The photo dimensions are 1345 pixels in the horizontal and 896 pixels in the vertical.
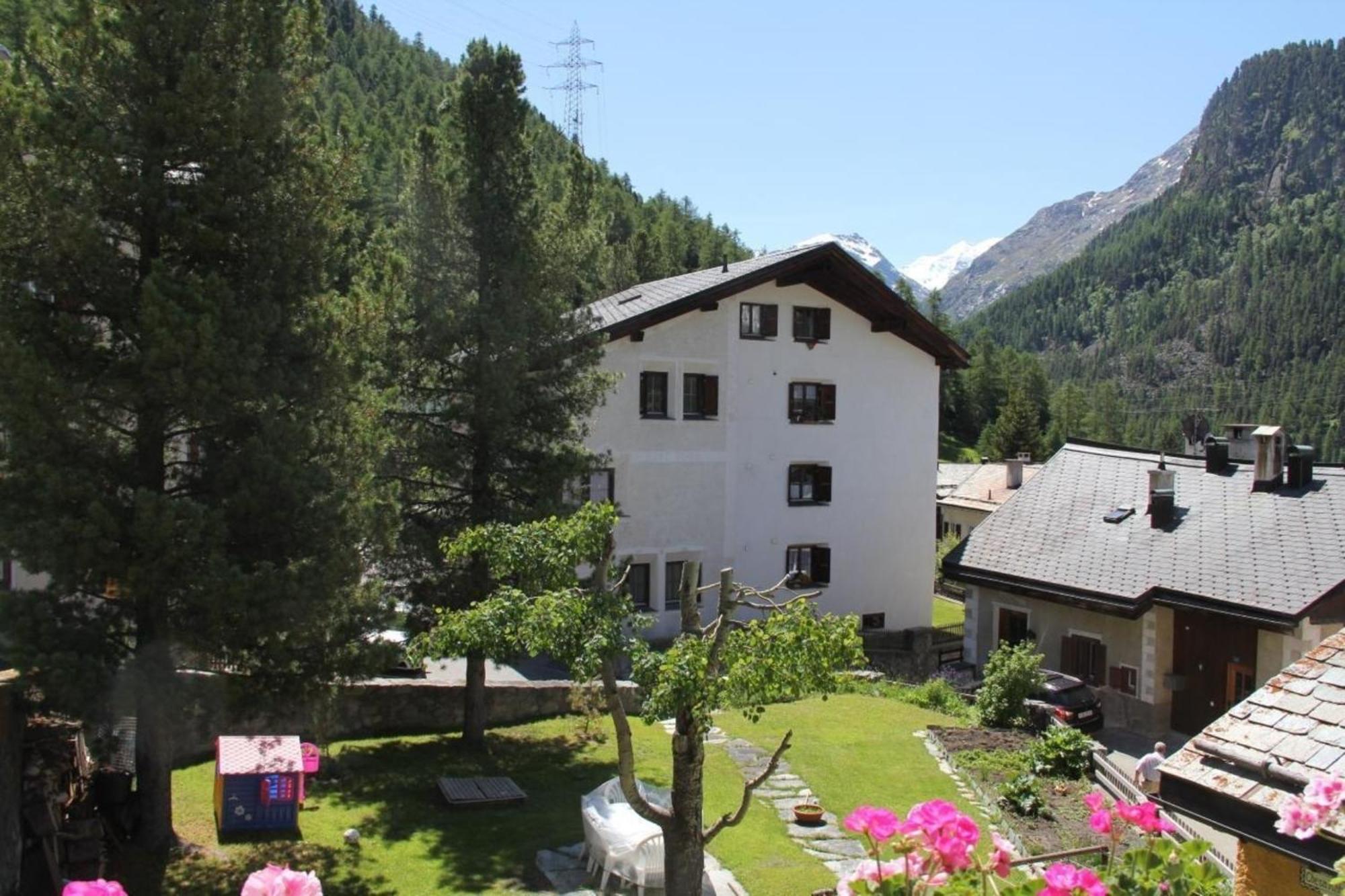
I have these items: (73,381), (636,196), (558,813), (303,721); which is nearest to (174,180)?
(73,381)

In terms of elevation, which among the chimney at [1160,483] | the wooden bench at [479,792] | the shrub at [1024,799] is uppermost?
the chimney at [1160,483]

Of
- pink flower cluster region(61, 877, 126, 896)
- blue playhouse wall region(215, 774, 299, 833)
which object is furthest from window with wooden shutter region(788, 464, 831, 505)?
pink flower cluster region(61, 877, 126, 896)

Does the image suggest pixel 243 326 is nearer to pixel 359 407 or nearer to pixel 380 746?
pixel 359 407

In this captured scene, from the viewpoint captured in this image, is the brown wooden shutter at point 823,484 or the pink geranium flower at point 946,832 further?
the brown wooden shutter at point 823,484

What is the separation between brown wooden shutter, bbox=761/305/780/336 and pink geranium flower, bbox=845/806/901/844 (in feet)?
95.5

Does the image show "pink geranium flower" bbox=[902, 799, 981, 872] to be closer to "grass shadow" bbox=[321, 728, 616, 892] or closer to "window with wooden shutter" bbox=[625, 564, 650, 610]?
"grass shadow" bbox=[321, 728, 616, 892]

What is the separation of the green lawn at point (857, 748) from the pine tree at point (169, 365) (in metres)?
7.86

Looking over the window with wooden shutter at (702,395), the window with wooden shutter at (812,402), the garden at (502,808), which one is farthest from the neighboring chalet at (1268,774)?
the window with wooden shutter at (812,402)

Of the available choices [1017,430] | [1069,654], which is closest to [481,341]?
[1069,654]

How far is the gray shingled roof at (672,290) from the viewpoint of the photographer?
101 ft

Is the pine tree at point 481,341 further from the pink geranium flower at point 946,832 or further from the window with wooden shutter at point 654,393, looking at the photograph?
the pink geranium flower at point 946,832

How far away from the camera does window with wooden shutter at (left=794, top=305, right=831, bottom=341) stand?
111 feet

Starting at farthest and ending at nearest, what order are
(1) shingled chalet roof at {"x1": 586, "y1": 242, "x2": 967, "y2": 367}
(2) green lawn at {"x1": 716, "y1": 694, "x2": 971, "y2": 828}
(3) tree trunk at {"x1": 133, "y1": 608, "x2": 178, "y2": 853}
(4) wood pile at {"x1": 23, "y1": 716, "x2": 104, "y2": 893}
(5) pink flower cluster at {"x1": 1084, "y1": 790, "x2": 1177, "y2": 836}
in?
1. (1) shingled chalet roof at {"x1": 586, "y1": 242, "x2": 967, "y2": 367}
2. (2) green lawn at {"x1": 716, "y1": 694, "x2": 971, "y2": 828}
3. (3) tree trunk at {"x1": 133, "y1": 608, "x2": 178, "y2": 853}
4. (4) wood pile at {"x1": 23, "y1": 716, "x2": 104, "y2": 893}
5. (5) pink flower cluster at {"x1": 1084, "y1": 790, "x2": 1177, "y2": 836}

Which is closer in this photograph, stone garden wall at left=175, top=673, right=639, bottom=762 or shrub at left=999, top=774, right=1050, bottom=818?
shrub at left=999, top=774, right=1050, bottom=818
